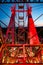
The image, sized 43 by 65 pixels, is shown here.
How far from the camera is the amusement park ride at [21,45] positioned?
675 centimetres

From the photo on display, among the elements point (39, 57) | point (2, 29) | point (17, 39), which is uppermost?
point (2, 29)

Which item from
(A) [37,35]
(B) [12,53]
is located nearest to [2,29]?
(B) [12,53]

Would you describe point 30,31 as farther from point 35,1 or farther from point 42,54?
point 35,1

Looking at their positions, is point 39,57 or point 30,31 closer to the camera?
point 39,57

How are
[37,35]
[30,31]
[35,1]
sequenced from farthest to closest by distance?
[30,31] → [37,35] → [35,1]

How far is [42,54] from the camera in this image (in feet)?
25.6

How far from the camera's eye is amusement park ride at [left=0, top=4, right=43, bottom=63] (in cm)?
675

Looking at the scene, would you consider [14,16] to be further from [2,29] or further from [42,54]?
[42,54]

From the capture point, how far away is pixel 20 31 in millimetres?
9305

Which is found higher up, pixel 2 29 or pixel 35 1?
pixel 35 1

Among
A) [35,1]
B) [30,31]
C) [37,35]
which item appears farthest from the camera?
[30,31]

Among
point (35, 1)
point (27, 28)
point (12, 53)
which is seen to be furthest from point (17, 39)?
point (35, 1)

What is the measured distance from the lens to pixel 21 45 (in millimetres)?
6609

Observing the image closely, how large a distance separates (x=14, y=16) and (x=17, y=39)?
54.0 inches
